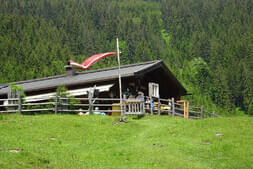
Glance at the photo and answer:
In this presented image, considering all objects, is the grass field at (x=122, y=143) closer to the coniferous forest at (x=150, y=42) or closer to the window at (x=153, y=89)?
the window at (x=153, y=89)

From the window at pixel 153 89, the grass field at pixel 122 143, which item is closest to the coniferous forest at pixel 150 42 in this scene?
the window at pixel 153 89

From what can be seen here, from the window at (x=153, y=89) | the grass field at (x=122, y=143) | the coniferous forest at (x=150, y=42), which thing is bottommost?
the grass field at (x=122, y=143)

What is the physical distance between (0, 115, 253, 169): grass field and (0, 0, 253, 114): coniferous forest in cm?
7816

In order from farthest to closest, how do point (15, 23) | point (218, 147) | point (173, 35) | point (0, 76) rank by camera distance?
point (173, 35)
point (15, 23)
point (0, 76)
point (218, 147)

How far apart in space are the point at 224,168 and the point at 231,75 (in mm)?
106768

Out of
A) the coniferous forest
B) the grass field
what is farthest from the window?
the coniferous forest

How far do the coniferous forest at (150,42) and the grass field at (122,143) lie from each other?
256 feet

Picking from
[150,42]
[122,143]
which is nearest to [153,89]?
[122,143]

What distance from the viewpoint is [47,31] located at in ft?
481

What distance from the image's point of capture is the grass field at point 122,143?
1170 cm

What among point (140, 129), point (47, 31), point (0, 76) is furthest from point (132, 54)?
point (140, 129)

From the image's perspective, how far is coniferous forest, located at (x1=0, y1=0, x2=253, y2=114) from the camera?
10900 cm

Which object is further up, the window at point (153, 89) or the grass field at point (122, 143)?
the window at point (153, 89)

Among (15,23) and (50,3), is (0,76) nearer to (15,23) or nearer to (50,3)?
(15,23)
